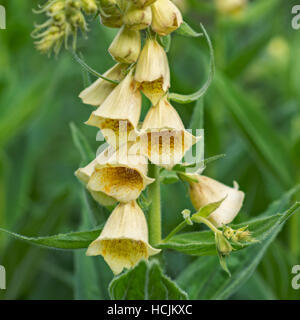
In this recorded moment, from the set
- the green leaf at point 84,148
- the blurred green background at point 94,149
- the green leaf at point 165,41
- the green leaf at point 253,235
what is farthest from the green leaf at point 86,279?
the green leaf at point 165,41

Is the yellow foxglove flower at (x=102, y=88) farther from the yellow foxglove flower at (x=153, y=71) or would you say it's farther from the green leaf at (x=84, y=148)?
the green leaf at (x=84, y=148)

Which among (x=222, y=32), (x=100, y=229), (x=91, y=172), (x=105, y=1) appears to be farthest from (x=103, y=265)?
(x=222, y=32)

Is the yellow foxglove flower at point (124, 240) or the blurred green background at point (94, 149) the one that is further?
the blurred green background at point (94, 149)

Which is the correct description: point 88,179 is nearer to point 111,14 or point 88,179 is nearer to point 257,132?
point 111,14

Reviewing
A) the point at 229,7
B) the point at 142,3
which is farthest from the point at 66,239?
the point at 229,7

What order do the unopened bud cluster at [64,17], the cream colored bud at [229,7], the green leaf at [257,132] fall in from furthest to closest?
the cream colored bud at [229,7] → the green leaf at [257,132] → the unopened bud cluster at [64,17]

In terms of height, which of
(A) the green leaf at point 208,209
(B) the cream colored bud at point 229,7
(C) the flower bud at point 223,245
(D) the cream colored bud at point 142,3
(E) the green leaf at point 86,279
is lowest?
(E) the green leaf at point 86,279

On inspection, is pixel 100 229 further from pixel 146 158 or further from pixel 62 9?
pixel 62 9
